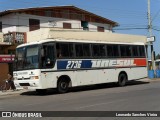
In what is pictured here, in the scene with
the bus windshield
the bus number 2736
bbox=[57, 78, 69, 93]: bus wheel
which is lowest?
bbox=[57, 78, 69, 93]: bus wheel

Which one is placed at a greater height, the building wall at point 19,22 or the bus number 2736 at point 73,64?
the building wall at point 19,22

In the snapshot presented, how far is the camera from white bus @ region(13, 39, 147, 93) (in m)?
20.7

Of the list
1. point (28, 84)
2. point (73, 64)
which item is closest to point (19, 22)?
point (73, 64)

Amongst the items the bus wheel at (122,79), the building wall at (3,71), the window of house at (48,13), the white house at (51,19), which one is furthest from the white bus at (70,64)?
the window of house at (48,13)

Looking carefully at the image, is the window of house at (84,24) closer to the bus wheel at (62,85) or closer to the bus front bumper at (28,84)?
the bus wheel at (62,85)

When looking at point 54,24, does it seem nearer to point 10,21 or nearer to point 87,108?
point 10,21

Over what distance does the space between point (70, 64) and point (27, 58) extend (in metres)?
2.65

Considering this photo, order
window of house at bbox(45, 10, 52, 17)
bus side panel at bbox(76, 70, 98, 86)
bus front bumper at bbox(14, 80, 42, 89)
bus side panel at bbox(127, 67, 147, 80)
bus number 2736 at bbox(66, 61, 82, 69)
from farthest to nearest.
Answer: window of house at bbox(45, 10, 52, 17) → bus side panel at bbox(127, 67, 147, 80) → bus side panel at bbox(76, 70, 98, 86) → bus number 2736 at bbox(66, 61, 82, 69) → bus front bumper at bbox(14, 80, 42, 89)

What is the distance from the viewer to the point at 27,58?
21.2 metres

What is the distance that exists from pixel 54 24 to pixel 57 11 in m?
1.68

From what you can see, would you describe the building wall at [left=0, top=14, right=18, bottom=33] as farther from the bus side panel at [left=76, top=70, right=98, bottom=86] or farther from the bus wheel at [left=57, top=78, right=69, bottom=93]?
the bus wheel at [left=57, top=78, right=69, bottom=93]

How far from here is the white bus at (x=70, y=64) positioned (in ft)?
67.9

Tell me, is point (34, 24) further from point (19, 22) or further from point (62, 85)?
point (62, 85)

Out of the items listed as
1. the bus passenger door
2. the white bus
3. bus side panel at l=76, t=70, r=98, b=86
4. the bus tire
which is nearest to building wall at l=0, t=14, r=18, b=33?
the white bus
